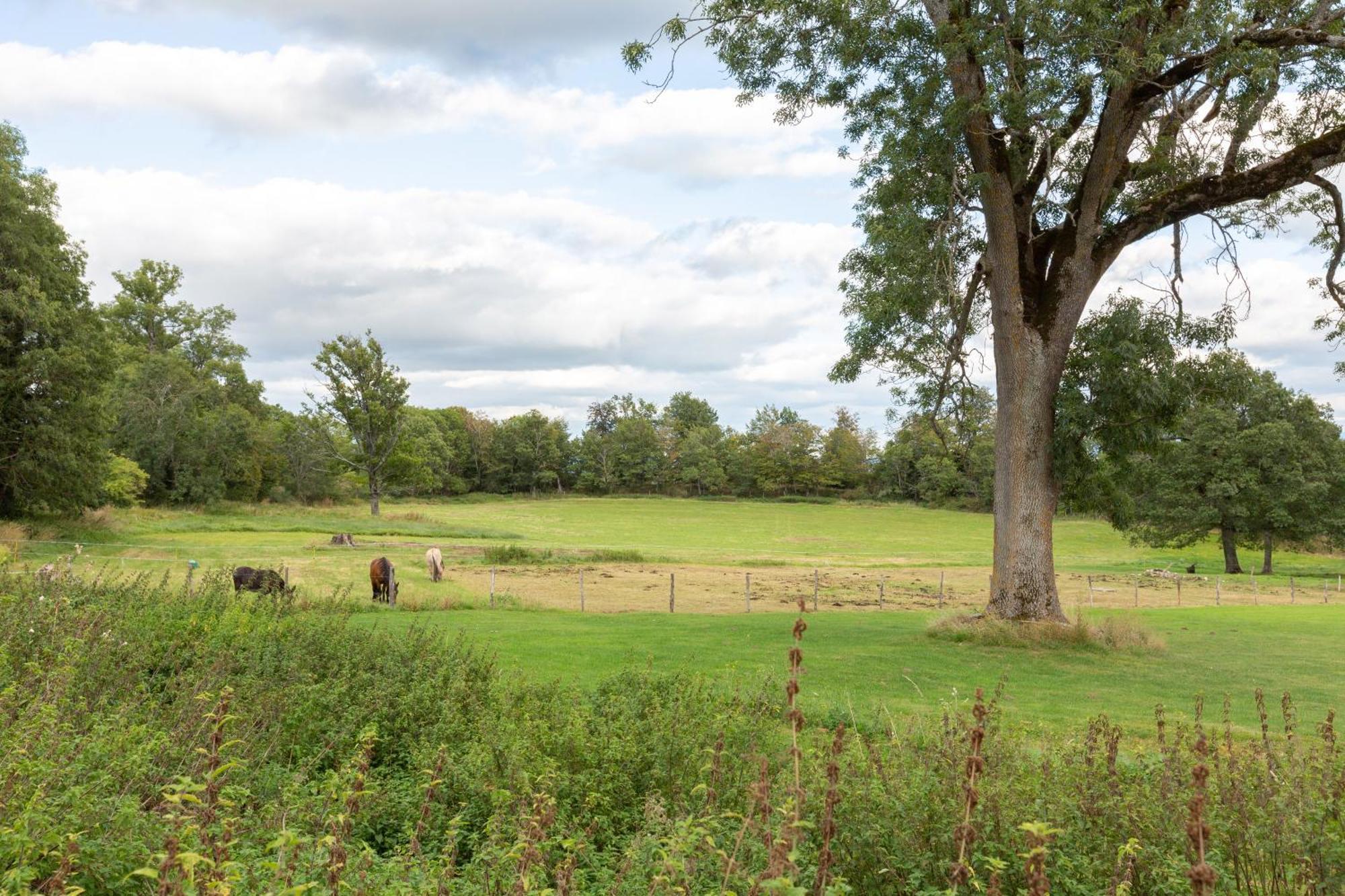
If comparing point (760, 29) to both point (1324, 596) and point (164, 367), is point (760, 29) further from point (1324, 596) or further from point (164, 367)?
point (164, 367)

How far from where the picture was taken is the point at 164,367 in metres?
69.6

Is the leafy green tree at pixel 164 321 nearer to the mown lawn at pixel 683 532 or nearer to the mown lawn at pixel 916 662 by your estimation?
the mown lawn at pixel 683 532

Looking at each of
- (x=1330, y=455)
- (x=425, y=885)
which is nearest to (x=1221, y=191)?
(x=425, y=885)

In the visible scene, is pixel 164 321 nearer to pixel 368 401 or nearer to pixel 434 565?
pixel 368 401

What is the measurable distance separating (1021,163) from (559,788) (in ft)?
54.3

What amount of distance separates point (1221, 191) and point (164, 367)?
71797 mm

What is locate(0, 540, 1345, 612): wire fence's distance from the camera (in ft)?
90.1

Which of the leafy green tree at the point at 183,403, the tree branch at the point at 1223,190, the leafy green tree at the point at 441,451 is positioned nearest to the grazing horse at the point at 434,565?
the tree branch at the point at 1223,190

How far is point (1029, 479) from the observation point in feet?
59.8

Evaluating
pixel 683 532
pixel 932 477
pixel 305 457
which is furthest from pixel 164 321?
pixel 932 477

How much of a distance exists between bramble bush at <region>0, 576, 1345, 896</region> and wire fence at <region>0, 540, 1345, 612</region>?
13.2 metres

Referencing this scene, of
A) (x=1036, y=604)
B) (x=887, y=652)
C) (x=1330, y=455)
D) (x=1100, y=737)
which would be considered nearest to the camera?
(x=1100, y=737)

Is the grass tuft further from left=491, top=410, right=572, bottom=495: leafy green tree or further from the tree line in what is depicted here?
left=491, top=410, right=572, bottom=495: leafy green tree

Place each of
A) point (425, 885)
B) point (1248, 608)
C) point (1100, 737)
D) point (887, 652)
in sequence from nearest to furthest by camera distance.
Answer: point (425, 885)
point (1100, 737)
point (887, 652)
point (1248, 608)
